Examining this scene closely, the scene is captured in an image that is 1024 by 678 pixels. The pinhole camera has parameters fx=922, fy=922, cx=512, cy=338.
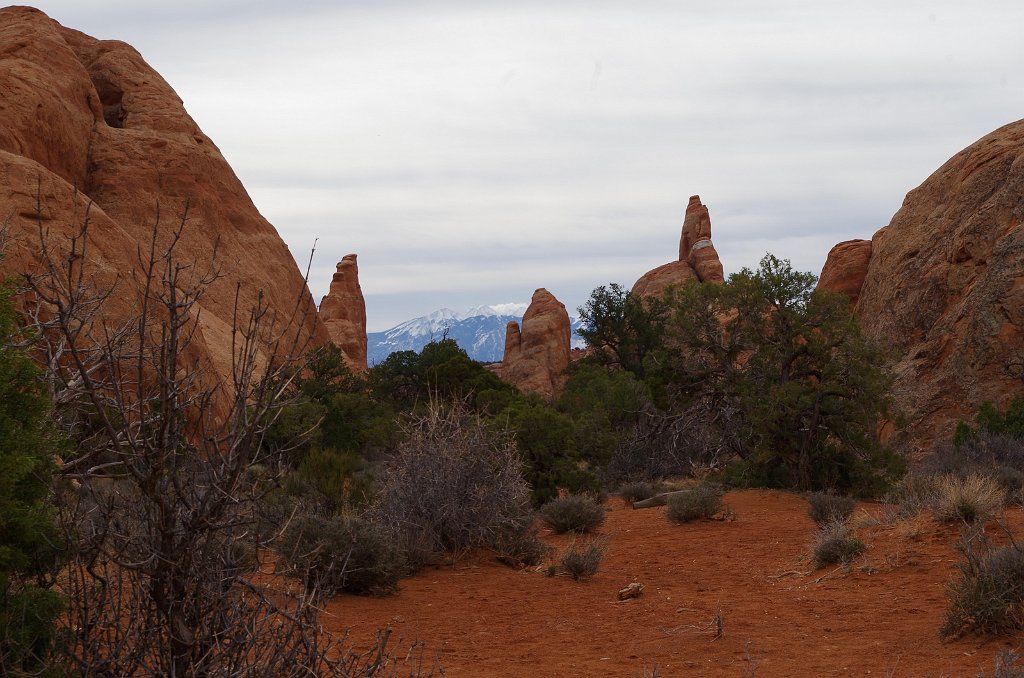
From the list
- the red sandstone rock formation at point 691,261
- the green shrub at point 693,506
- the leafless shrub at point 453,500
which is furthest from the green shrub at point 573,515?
the red sandstone rock formation at point 691,261

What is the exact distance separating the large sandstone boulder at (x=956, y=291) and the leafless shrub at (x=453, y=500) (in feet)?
51.2

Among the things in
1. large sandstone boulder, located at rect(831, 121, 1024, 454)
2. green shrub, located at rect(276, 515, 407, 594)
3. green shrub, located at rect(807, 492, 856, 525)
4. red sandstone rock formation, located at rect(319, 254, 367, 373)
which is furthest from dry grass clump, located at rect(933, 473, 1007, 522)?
red sandstone rock formation, located at rect(319, 254, 367, 373)

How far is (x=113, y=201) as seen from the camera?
107 ft

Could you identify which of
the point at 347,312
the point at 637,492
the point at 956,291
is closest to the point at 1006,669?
the point at 637,492

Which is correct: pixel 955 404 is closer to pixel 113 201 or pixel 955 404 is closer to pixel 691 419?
pixel 691 419

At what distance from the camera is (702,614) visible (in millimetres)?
8398

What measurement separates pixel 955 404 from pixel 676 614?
20.1 meters

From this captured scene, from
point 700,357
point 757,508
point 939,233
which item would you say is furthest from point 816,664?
point 939,233

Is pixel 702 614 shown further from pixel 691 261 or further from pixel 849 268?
pixel 691 261

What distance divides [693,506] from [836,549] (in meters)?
4.36

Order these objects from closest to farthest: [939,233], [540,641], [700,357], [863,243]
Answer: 1. [540,641]
2. [700,357]
3. [939,233]
4. [863,243]

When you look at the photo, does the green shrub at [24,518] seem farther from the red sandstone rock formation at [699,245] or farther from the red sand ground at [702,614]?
the red sandstone rock formation at [699,245]

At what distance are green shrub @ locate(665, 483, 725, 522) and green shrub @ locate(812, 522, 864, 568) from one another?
399cm

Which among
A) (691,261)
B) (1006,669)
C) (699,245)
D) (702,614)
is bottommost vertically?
(702,614)
